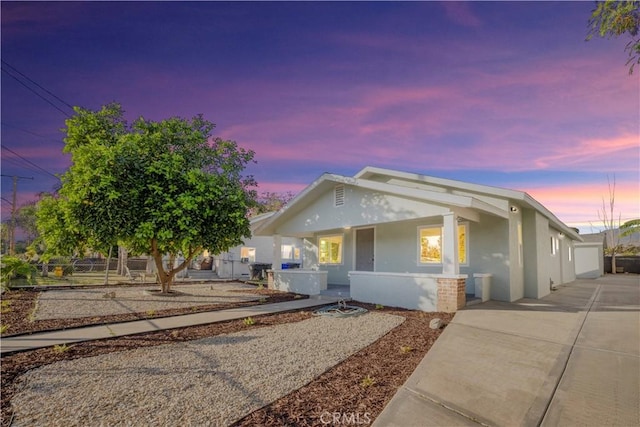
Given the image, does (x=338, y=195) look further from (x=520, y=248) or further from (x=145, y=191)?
(x=520, y=248)

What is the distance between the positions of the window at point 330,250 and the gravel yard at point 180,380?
909 centimetres

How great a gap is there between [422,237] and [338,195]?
3.60 metres

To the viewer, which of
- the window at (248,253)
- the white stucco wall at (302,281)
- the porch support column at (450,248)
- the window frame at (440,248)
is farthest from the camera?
the window at (248,253)

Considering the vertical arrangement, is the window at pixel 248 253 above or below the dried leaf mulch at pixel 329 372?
above

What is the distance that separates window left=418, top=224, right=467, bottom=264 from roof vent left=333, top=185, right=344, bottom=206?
3.21m

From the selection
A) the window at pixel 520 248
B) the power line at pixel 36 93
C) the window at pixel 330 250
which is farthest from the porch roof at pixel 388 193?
the power line at pixel 36 93

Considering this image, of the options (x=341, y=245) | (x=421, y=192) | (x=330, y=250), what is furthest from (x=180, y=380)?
(x=330, y=250)

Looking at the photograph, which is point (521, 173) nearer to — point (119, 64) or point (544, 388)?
point (544, 388)

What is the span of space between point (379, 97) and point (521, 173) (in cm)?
1311

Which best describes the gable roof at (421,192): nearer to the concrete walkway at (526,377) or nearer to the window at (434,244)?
the window at (434,244)

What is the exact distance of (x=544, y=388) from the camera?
385cm

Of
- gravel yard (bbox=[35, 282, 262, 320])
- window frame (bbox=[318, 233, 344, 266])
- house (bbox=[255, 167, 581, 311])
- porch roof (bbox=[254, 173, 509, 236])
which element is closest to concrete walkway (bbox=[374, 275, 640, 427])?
house (bbox=[255, 167, 581, 311])

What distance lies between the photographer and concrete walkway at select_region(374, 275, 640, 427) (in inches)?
129

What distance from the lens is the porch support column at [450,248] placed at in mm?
8555
